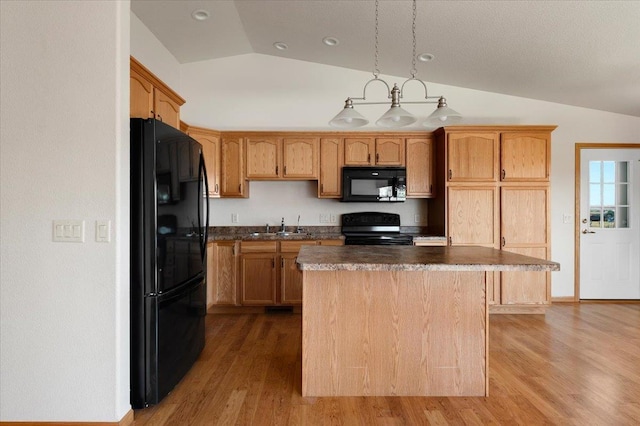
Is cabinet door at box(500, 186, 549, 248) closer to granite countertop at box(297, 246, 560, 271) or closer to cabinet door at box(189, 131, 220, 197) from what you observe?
granite countertop at box(297, 246, 560, 271)

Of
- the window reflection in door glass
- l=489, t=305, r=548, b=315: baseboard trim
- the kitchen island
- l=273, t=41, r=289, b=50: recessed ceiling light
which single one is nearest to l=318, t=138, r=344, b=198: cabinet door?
l=273, t=41, r=289, b=50: recessed ceiling light

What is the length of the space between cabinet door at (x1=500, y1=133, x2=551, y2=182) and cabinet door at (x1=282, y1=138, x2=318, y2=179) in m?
2.20

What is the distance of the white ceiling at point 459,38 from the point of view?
2771 millimetres

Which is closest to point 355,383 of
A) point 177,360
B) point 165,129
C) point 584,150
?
point 177,360

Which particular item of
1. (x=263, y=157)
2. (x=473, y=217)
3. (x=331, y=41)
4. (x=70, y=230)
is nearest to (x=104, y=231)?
(x=70, y=230)

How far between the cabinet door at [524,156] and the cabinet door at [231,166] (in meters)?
3.08

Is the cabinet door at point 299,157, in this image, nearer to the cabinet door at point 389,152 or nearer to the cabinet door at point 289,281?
the cabinet door at point 389,152

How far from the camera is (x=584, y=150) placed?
4.27 m

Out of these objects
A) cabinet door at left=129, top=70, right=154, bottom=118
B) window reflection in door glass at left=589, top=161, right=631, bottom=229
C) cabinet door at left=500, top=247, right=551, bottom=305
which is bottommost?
cabinet door at left=500, top=247, right=551, bottom=305

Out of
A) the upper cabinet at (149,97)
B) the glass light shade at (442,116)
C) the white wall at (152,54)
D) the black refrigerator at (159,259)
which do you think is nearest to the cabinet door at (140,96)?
the upper cabinet at (149,97)

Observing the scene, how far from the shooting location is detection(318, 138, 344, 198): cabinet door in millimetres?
4059

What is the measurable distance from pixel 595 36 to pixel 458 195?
1.80 m

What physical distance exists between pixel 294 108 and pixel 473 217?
2.62m

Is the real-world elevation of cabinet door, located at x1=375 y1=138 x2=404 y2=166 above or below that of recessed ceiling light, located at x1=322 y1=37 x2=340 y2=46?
below
